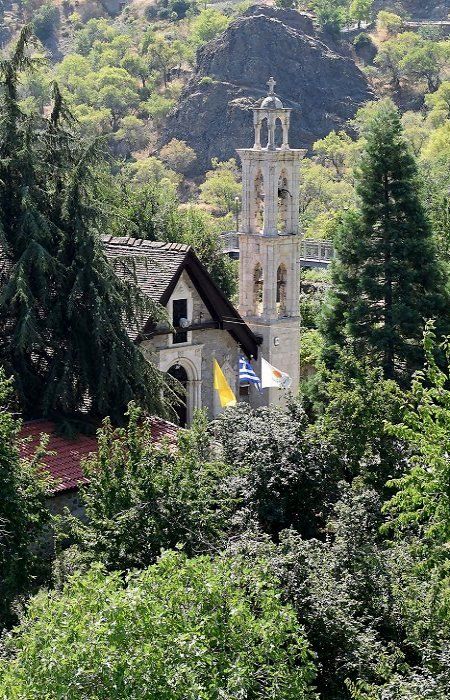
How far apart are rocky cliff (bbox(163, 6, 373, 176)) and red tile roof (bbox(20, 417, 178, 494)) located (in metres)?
128

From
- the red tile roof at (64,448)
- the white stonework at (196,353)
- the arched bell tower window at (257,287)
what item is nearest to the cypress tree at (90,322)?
the red tile roof at (64,448)

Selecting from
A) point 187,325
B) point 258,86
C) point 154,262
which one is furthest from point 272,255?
point 258,86

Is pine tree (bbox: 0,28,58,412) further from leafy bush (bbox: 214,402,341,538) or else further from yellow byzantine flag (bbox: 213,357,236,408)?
yellow byzantine flag (bbox: 213,357,236,408)

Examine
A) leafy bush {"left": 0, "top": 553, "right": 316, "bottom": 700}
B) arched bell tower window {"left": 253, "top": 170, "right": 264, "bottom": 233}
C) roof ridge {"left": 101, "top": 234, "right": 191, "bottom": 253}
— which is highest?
arched bell tower window {"left": 253, "top": 170, "right": 264, "bottom": 233}

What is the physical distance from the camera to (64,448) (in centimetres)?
2325

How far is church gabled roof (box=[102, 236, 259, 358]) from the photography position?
27.8 metres

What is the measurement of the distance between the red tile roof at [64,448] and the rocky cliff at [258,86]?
420ft

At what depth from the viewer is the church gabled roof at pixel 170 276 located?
27.8m

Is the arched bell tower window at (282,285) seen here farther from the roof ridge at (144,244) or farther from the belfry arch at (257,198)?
the roof ridge at (144,244)

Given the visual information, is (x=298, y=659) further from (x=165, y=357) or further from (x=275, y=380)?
(x=275, y=380)

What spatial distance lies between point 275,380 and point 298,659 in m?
18.0

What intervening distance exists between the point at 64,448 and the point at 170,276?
594cm

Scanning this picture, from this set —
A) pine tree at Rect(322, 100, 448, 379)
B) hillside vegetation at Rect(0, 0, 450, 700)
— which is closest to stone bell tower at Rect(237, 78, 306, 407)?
hillside vegetation at Rect(0, 0, 450, 700)

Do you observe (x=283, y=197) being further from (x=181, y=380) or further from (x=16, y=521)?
(x=16, y=521)
